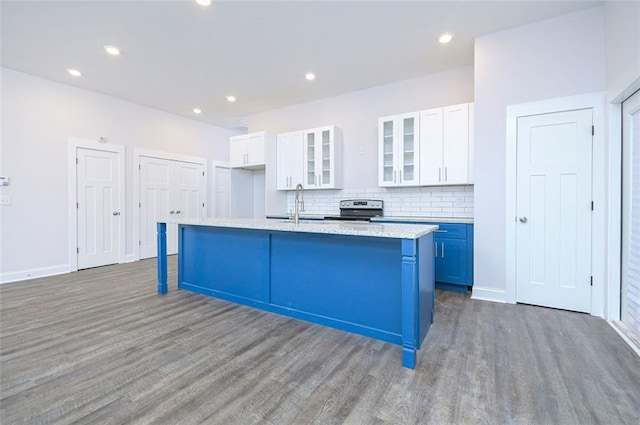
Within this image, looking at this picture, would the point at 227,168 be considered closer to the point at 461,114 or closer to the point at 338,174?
the point at 338,174

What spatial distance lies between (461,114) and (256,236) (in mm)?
2897

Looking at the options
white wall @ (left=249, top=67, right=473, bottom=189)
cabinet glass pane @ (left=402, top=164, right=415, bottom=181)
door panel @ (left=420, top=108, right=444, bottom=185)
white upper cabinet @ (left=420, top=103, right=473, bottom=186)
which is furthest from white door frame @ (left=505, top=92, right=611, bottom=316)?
cabinet glass pane @ (left=402, top=164, right=415, bottom=181)

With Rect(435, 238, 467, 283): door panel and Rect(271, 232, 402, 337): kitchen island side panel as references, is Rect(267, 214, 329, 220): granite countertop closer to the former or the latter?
Rect(435, 238, 467, 283): door panel

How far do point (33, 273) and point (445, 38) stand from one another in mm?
6191

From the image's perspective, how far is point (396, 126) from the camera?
4.13 meters

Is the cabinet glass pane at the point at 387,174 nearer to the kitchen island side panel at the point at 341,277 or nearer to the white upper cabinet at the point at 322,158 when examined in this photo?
the white upper cabinet at the point at 322,158

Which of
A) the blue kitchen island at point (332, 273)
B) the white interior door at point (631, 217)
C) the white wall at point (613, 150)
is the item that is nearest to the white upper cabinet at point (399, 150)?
the blue kitchen island at point (332, 273)

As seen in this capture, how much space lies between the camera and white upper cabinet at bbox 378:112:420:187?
13.1 feet

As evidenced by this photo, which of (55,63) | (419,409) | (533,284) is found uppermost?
(55,63)

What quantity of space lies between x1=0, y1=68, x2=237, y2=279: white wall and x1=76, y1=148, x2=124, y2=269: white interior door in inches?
8.1

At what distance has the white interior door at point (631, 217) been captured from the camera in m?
2.30

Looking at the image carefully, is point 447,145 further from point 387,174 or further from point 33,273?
point 33,273

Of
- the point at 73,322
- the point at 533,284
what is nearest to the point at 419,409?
the point at 533,284

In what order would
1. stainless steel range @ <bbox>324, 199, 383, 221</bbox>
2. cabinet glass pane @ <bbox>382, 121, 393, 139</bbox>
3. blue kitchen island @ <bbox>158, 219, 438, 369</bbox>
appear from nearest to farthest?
blue kitchen island @ <bbox>158, 219, 438, 369</bbox> < cabinet glass pane @ <bbox>382, 121, 393, 139</bbox> < stainless steel range @ <bbox>324, 199, 383, 221</bbox>
